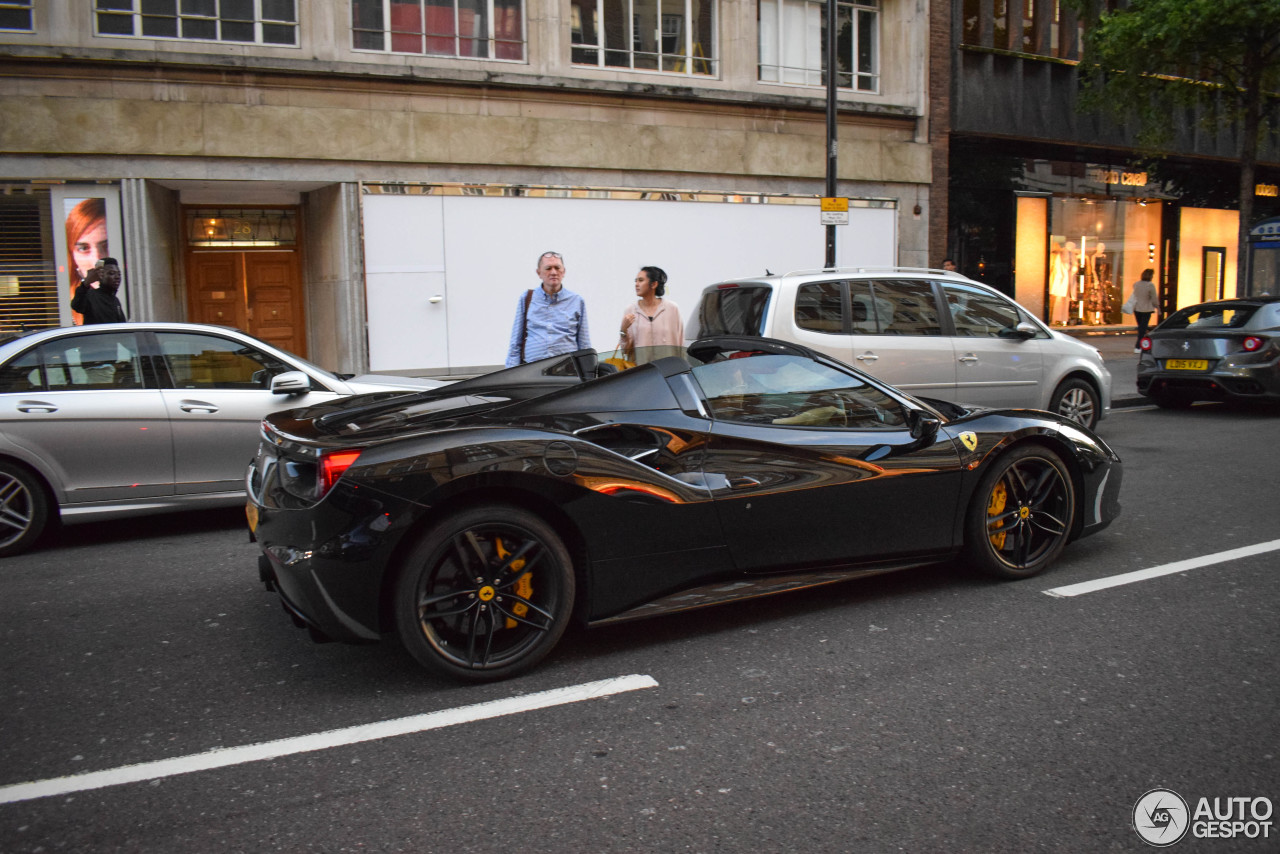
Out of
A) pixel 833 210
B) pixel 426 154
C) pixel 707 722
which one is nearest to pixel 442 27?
pixel 426 154

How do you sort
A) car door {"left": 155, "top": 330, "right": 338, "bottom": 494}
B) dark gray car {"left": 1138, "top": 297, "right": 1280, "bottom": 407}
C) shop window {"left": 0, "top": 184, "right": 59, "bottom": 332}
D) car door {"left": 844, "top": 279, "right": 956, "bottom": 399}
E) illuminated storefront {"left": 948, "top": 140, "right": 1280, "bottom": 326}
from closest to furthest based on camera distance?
1. car door {"left": 155, "top": 330, "right": 338, "bottom": 494}
2. car door {"left": 844, "top": 279, "right": 956, "bottom": 399}
3. dark gray car {"left": 1138, "top": 297, "right": 1280, "bottom": 407}
4. shop window {"left": 0, "top": 184, "right": 59, "bottom": 332}
5. illuminated storefront {"left": 948, "top": 140, "right": 1280, "bottom": 326}

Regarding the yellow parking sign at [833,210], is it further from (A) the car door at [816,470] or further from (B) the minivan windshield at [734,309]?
(A) the car door at [816,470]

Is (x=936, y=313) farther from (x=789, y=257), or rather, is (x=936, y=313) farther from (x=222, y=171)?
(x=222, y=171)

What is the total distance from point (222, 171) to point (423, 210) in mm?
2763

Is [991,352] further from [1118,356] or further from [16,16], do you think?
[16,16]

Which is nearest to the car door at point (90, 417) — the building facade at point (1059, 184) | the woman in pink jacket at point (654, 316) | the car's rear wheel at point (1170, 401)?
the woman in pink jacket at point (654, 316)

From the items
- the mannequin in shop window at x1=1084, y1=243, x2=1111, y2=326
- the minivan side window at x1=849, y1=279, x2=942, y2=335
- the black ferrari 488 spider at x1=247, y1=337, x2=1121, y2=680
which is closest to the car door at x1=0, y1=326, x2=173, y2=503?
the black ferrari 488 spider at x1=247, y1=337, x2=1121, y2=680

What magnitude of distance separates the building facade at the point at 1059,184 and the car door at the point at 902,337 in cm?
1150

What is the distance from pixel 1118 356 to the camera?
1959 cm

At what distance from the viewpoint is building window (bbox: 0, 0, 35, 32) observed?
12836mm

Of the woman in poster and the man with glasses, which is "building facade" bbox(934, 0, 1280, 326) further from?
the woman in poster

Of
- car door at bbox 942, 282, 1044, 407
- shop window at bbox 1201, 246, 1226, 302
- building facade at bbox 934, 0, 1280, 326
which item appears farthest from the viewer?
shop window at bbox 1201, 246, 1226, 302

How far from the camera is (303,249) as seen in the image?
16219mm

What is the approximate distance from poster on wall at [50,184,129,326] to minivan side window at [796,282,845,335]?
964 centimetres
